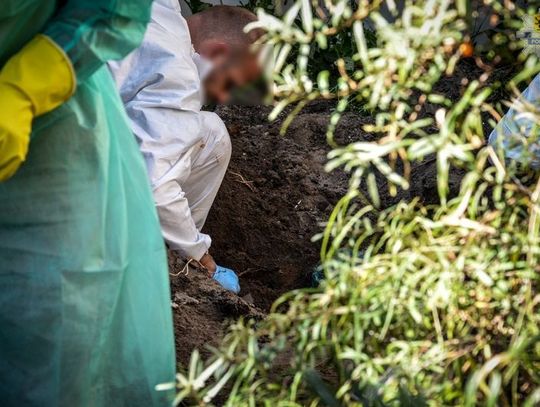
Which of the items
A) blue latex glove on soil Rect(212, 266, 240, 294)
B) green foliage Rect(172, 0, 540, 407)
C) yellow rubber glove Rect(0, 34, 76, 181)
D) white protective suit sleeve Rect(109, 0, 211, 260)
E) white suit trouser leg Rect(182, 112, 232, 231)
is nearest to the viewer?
green foliage Rect(172, 0, 540, 407)

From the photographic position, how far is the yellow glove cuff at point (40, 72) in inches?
70.4

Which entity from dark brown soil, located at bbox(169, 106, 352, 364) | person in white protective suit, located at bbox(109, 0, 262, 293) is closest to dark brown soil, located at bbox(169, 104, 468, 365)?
dark brown soil, located at bbox(169, 106, 352, 364)

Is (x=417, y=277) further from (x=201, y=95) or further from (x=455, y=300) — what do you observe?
(x=201, y=95)

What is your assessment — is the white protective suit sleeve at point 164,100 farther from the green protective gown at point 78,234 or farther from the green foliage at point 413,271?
the green foliage at point 413,271

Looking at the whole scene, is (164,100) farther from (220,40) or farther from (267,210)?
(267,210)

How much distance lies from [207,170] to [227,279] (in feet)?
1.57

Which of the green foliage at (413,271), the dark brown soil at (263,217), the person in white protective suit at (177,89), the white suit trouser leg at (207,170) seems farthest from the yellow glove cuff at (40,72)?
the white suit trouser leg at (207,170)

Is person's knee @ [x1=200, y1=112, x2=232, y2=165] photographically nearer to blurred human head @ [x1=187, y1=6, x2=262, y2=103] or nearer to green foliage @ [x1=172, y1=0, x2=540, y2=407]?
blurred human head @ [x1=187, y1=6, x2=262, y2=103]

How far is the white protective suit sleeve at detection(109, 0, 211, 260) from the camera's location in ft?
9.95

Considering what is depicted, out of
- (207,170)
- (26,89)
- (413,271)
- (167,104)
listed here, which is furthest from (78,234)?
(207,170)

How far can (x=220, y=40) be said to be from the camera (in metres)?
3.30

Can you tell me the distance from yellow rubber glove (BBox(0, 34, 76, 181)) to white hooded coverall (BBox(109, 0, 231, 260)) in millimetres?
1187

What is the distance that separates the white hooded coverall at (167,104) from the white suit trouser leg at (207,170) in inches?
12.9

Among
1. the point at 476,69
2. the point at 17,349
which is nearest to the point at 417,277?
the point at 17,349
